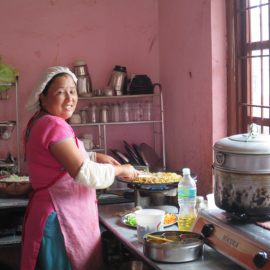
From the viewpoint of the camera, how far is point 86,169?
1.62 meters

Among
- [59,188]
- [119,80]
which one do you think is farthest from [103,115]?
[59,188]

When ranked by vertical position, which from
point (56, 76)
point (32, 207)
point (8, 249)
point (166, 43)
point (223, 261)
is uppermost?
point (166, 43)

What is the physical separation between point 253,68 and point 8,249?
237 centimetres

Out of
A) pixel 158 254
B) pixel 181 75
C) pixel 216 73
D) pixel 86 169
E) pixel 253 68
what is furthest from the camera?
pixel 181 75

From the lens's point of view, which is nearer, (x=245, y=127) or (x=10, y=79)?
(x=245, y=127)

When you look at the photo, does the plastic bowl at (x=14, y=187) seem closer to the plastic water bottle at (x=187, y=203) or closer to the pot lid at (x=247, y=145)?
the plastic water bottle at (x=187, y=203)

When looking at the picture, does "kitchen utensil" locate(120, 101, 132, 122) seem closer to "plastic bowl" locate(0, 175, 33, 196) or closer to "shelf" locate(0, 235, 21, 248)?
"plastic bowl" locate(0, 175, 33, 196)

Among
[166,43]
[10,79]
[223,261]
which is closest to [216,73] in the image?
[166,43]

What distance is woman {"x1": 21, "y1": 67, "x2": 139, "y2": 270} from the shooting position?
5.51 feet

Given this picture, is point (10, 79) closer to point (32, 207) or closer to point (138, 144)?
point (138, 144)

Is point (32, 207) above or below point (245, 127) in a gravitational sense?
below

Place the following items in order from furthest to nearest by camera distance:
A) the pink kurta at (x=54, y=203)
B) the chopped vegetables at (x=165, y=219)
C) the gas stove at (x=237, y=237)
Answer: the chopped vegetables at (x=165, y=219) < the pink kurta at (x=54, y=203) < the gas stove at (x=237, y=237)

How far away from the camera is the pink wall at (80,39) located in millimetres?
3957

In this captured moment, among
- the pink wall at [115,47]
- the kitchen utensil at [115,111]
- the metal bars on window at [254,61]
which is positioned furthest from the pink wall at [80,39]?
the metal bars on window at [254,61]
